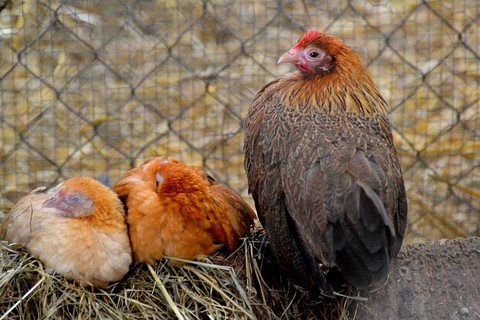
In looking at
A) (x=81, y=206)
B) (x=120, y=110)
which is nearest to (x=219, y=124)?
(x=120, y=110)

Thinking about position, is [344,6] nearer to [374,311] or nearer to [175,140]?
[175,140]

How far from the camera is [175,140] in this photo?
98.7 inches

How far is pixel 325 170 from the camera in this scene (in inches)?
68.7

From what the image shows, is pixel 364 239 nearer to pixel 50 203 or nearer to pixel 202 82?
pixel 50 203

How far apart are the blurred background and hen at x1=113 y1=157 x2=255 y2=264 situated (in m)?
0.41

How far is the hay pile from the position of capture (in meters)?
1.74

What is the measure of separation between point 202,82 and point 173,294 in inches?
31.9

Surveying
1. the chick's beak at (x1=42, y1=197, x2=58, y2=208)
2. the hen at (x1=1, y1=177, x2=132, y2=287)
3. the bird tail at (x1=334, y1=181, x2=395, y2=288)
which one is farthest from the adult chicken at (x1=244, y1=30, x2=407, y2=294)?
the chick's beak at (x1=42, y1=197, x2=58, y2=208)

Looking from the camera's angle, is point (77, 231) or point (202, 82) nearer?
point (77, 231)

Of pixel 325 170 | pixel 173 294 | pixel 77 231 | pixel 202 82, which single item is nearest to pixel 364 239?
pixel 325 170

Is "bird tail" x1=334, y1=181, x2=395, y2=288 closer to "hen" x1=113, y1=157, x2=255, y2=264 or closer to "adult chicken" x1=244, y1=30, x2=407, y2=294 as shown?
"adult chicken" x1=244, y1=30, x2=407, y2=294

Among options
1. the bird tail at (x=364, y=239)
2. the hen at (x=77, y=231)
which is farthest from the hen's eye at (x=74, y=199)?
the bird tail at (x=364, y=239)

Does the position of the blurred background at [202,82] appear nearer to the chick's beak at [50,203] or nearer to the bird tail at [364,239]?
the chick's beak at [50,203]

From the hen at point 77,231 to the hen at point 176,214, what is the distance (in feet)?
0.16
